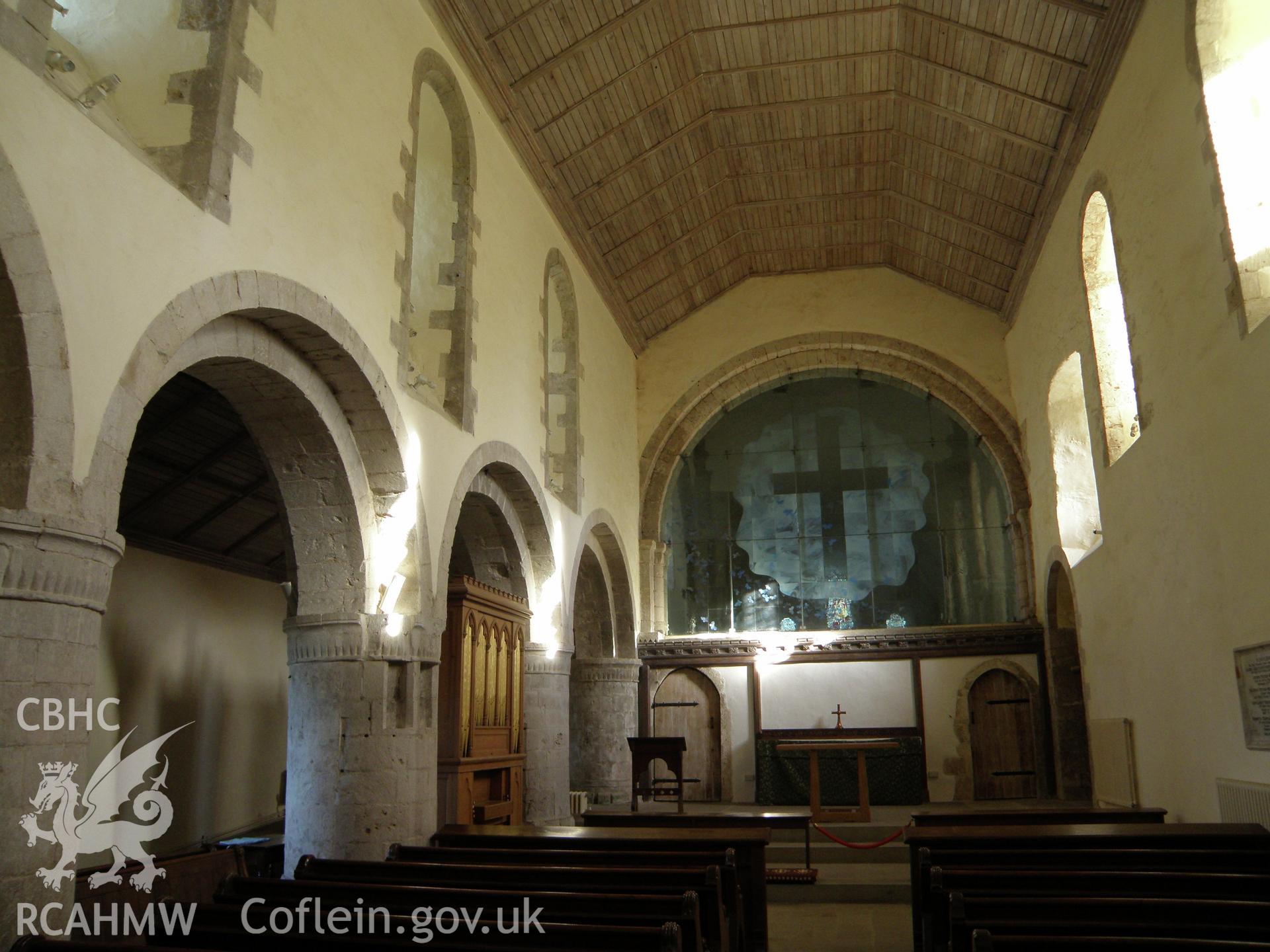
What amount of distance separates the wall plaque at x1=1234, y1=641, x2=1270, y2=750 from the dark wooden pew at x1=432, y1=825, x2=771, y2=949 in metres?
3.15

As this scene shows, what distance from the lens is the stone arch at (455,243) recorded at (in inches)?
314

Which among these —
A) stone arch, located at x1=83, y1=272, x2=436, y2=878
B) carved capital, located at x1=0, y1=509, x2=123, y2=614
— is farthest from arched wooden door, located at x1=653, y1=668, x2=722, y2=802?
carved capital, located at x1=0, y1=509, x2=123, y2=614

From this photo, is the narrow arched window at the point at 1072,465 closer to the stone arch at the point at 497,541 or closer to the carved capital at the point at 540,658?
the carved capital at the point at 540,658

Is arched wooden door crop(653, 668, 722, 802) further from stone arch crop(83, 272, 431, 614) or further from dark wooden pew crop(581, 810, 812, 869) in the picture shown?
stone arch crop(83, 272, 431, 614)

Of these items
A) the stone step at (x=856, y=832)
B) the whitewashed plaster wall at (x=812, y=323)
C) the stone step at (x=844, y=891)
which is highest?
the whitewashed plaster wall at (x=812, y=323)

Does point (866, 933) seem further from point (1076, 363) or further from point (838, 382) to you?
point (838, 382)

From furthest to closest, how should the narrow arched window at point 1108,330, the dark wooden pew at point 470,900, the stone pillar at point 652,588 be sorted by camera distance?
the stone pillar at point 652,588 → the narrow arched window at point 1108,330 → the dark wooden pew at point 470,900

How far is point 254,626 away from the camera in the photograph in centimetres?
1295

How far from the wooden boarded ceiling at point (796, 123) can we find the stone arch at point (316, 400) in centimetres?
372

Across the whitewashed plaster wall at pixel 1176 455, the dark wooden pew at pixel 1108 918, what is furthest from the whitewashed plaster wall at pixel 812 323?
the dark wooden pew at pixel 1108 918

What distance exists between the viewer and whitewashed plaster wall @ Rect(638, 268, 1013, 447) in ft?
49.7

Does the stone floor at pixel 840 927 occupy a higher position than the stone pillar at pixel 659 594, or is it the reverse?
the stone pillar at pixel 659 594

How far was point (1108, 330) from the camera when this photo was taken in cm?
1027

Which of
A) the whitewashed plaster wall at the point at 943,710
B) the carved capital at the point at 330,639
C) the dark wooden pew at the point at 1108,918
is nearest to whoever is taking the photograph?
the dark wooden pew at the point at 1108,918
